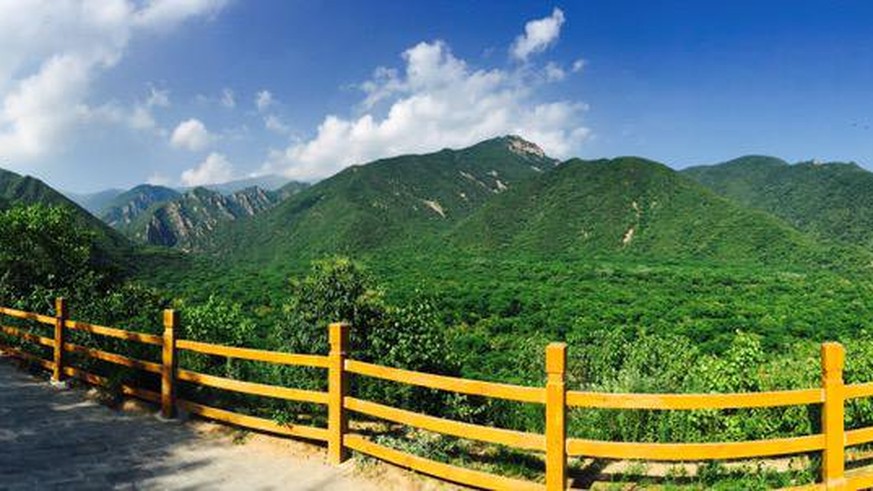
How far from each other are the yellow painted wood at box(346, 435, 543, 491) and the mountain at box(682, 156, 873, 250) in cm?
13953

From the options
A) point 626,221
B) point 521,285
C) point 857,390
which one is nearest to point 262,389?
point 857,390

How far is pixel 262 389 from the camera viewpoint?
21.5 ft

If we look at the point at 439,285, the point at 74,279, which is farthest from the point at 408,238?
the point at 74,279

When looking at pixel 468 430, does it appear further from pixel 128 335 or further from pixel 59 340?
pixel 59 340

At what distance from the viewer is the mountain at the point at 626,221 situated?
→ 109m

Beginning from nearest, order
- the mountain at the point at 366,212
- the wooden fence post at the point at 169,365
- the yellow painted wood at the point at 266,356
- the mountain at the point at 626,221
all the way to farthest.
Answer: the yellow painted wood at the point at 266,356, the wooden fence post at the point at 169,365, the mountain at the point at 626,221, the mountain at the point at 366,212

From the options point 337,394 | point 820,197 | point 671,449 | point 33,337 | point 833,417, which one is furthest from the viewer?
point 820,197

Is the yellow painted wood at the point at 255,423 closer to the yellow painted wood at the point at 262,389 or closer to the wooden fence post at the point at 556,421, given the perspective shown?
the yellow painted wood at the point at 262,389

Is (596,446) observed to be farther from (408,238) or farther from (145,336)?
(408,238)

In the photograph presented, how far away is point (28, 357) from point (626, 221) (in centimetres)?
12358

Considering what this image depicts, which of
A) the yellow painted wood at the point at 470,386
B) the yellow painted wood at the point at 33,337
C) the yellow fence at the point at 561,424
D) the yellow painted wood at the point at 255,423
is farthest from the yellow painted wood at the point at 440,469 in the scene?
the yellow painted wood at the point at 33,337

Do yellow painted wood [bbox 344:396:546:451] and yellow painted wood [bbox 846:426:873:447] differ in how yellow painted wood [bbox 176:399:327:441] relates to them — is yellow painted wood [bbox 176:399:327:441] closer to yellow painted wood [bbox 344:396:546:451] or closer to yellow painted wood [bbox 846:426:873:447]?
yellow painted wood [bbox 344:396:546:451]

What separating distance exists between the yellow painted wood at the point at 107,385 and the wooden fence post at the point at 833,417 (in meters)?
6.66

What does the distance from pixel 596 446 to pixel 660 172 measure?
13996cm
